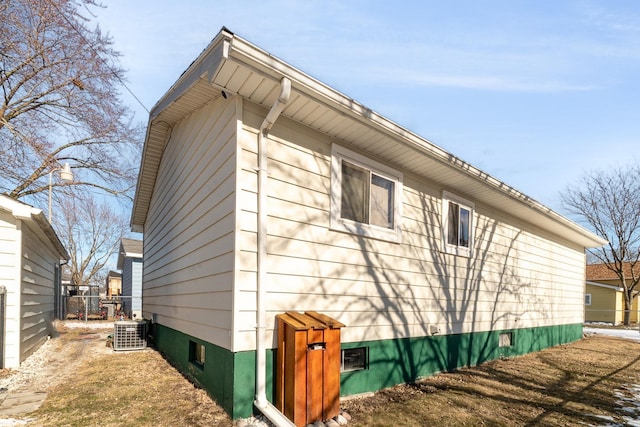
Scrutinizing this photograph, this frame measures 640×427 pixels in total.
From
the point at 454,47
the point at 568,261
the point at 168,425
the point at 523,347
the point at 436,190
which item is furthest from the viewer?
the point at 568,261

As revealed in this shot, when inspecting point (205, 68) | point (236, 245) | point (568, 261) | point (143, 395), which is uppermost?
point (205, 68)

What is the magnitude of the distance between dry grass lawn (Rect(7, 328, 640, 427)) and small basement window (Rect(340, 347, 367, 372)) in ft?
1.44

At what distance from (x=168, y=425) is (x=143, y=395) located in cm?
138

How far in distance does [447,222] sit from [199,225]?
4.66m

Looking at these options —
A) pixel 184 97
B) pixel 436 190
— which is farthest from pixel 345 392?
pixel 184 97

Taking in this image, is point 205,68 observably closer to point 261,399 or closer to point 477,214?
point 261,399

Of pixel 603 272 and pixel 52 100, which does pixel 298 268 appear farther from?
pixel 603 272

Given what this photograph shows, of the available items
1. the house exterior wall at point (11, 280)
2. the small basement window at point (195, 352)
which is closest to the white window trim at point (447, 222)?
the small basement window at point (195, 352)

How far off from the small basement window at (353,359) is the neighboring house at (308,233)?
0.05 feet

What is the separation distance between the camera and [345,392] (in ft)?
17.4

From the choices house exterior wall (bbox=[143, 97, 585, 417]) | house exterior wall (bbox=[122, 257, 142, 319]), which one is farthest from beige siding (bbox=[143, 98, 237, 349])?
house exterior wall (bbox=[122, 257, 142, 319])

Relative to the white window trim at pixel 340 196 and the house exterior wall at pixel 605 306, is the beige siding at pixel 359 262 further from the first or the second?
the house exterior wall at pixel 605 306

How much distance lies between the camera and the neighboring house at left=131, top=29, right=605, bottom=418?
4434 millimetres

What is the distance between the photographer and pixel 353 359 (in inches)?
223
